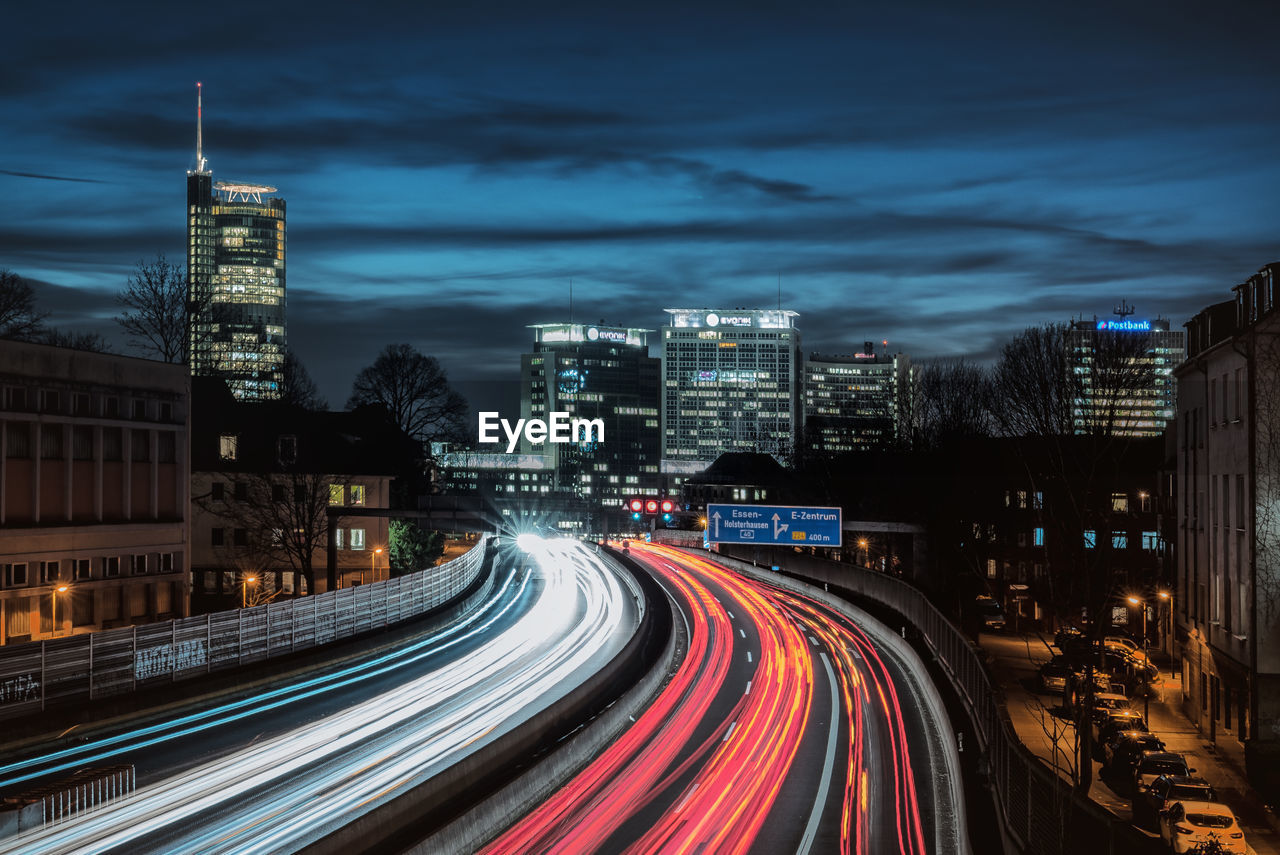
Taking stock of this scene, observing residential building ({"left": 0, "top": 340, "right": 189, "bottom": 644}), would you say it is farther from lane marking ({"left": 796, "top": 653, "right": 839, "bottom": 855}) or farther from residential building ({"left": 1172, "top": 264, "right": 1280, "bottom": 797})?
residential building ({"left": 1172, "top": 264, "right": 1280, "bottom": 797})

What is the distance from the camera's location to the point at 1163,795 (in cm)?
2791

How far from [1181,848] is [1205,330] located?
76.0ft

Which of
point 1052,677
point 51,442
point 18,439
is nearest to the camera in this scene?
point 18,439

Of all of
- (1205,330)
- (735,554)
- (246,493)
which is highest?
(1205,330)

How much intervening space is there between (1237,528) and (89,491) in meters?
40.7

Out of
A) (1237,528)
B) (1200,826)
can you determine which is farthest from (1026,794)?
(1237,528)

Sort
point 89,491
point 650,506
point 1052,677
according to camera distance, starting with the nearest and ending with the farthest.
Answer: point 1052,677, point 89,491, point 650,506

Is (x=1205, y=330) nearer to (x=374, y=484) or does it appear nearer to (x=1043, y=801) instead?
(x=1043, y=801)

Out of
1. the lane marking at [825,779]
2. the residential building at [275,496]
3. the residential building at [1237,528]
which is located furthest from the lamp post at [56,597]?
the residential building at [1237,528]

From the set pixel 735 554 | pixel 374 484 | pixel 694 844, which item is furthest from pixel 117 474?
pixel 735 554

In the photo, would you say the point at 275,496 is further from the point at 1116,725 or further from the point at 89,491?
the point at 1116,725

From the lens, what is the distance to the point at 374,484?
77.8 meters

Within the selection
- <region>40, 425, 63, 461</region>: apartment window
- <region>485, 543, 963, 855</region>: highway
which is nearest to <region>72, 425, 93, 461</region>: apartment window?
<region>40, 425, 63, 461</region>: apartment window

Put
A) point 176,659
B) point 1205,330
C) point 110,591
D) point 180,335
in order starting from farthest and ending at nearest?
point 180,335
point 110,591
point 1205,330
point 176,659
